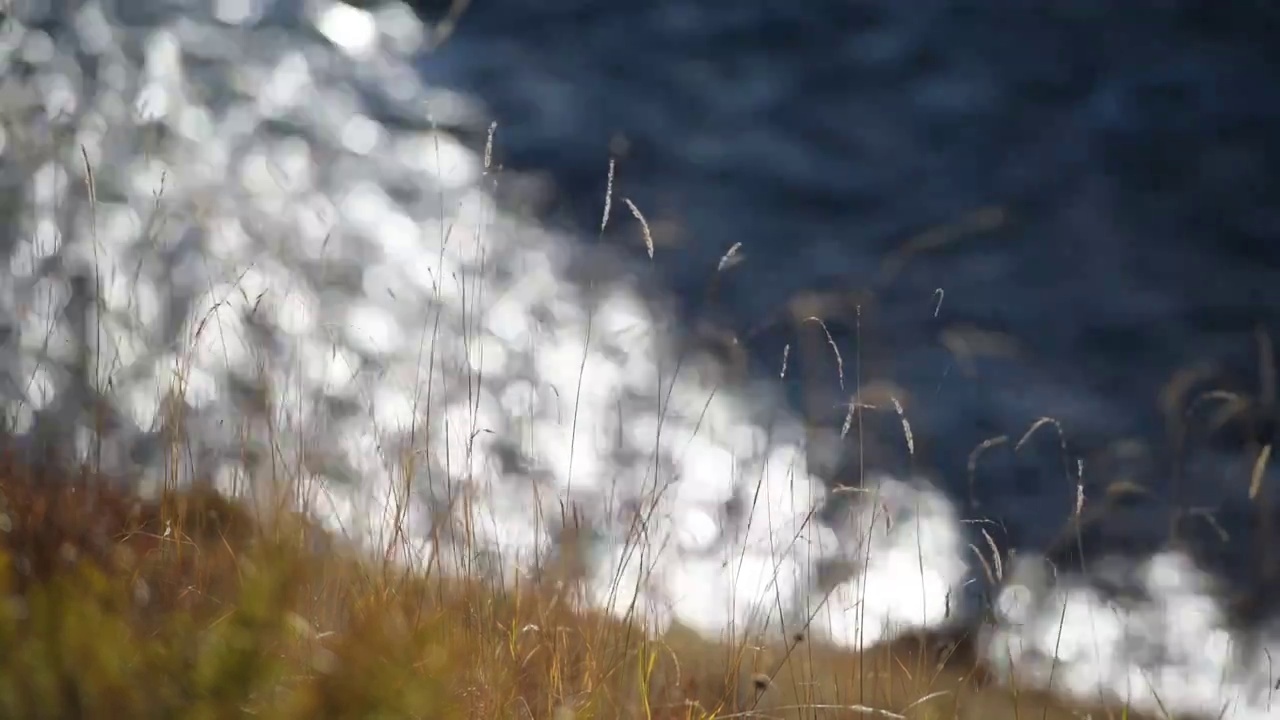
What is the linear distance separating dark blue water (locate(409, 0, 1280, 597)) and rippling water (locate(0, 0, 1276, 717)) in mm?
37

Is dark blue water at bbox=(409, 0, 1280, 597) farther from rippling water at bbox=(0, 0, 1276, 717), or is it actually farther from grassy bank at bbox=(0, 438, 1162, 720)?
grassy bank at bbox=(0, 438, 1162, 720)

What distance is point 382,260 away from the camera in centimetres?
875

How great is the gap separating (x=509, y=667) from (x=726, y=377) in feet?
4.65

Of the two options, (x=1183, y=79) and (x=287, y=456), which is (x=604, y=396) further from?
(x=1183, y=79)

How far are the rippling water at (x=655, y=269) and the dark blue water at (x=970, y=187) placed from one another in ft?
0.12

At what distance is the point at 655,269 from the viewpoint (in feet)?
31.4

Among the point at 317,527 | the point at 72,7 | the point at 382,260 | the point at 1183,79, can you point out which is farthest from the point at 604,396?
the point at 72,7

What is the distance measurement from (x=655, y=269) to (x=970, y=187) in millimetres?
2776

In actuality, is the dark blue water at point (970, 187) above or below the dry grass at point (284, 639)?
above

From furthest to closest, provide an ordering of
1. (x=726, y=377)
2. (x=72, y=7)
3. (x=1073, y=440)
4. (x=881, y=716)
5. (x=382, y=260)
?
(x=72, y=7), (x=382, y=260), (x=1073, y=440), (x=726, y=377), (x=881, y=716)

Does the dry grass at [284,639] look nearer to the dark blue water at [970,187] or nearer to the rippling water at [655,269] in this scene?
the rippling water at [655,269]

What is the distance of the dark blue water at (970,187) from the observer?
318 inches

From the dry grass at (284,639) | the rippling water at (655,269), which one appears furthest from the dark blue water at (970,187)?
the dry grass at (284,639)

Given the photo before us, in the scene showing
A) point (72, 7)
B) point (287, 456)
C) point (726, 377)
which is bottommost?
point (287, 456)
